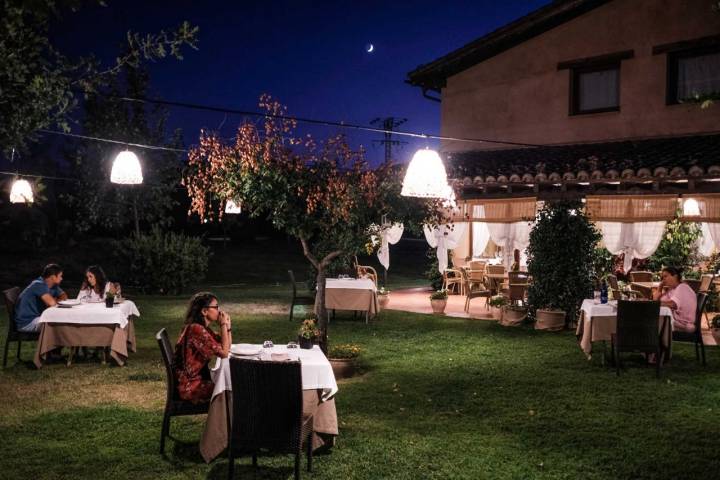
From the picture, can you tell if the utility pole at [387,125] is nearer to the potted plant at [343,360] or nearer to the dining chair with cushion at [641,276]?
the dining chair with cushion at [641,276]

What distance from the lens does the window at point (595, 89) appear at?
14.8 m

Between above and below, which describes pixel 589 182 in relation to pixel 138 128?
below

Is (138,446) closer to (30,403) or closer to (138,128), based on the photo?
(30,403)

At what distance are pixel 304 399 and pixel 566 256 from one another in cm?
823

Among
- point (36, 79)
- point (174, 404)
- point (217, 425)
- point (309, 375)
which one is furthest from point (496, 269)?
point (36, 79)

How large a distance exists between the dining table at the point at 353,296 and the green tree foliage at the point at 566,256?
3275 millimetres

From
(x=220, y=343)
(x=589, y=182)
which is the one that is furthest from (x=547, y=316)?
(x=220, y=343)

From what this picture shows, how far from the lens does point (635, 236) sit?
1295 cm

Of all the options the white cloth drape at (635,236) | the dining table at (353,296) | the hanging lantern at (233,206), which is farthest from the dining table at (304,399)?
the white cloth drape at (635,236)

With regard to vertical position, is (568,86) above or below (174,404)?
above

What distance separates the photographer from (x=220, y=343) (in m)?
5.79

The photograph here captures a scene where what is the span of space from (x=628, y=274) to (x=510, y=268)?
287 cm

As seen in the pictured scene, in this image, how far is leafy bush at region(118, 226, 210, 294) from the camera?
18922 millimetres

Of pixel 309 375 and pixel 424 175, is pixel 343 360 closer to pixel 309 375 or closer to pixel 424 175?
pixel 424 175
